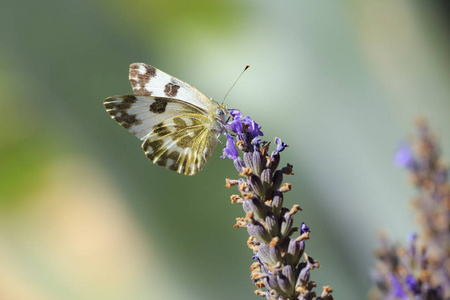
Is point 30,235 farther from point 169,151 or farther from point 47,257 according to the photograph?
point 169,151

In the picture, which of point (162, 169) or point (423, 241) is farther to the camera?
point (162, 169)

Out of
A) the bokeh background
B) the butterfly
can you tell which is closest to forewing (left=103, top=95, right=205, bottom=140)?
the butterfly

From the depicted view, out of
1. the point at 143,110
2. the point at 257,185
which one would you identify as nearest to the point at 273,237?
the point at 257,185

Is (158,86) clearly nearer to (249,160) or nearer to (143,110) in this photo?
(143,110)

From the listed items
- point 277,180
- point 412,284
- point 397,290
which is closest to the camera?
point 277,180

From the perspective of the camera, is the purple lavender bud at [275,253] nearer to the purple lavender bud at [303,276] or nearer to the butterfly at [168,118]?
the purple lavender bud at [303,276]

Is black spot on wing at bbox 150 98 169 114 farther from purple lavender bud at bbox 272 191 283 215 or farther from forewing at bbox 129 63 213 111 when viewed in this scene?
purple lavender bud at bbox 272 191 283 215

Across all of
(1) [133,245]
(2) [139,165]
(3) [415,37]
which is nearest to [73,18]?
(2) [139,165]
